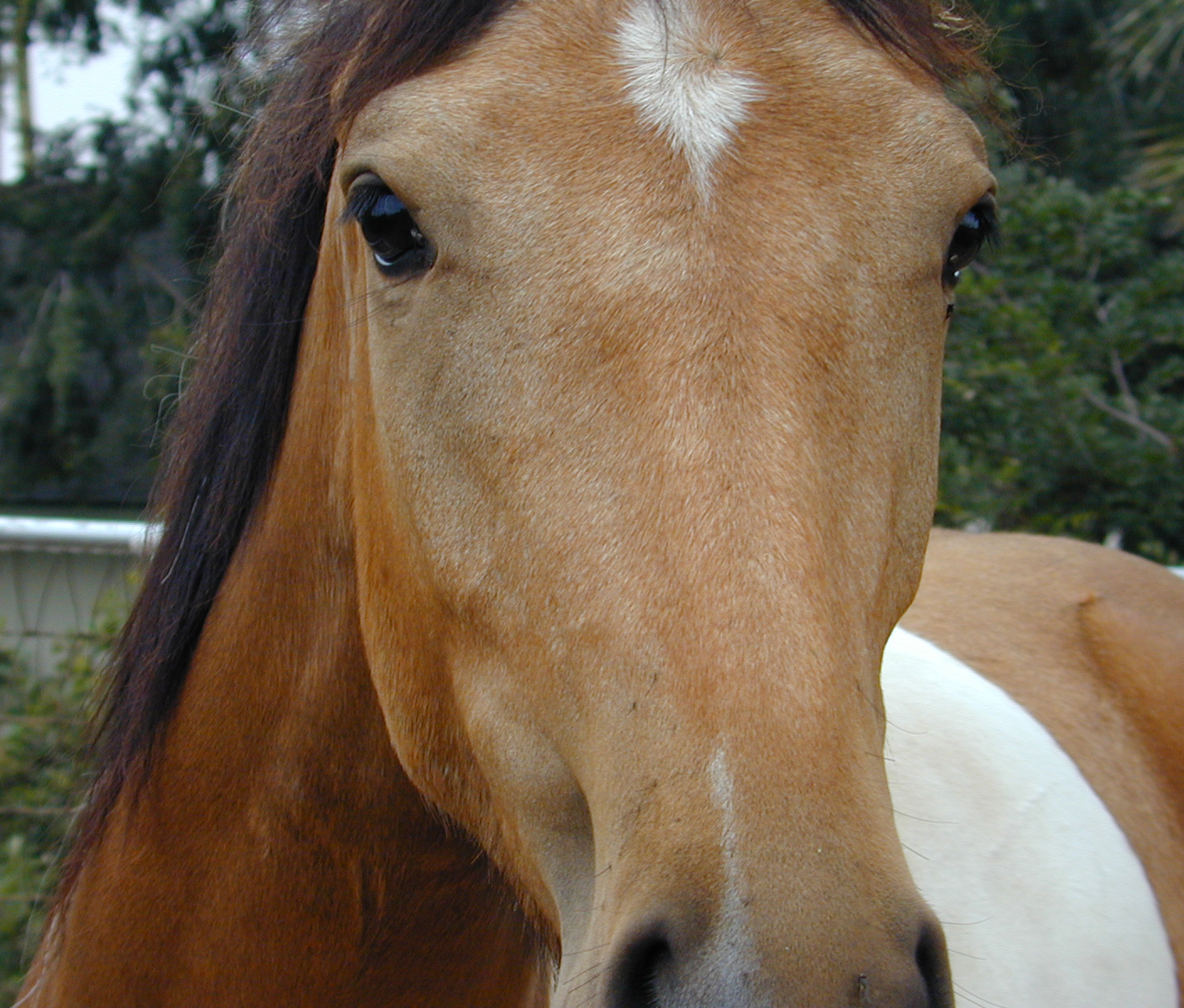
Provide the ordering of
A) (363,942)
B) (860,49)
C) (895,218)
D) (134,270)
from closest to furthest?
1. (895,218)
2. (860,49)
3. (363,942)
4. (134,270)

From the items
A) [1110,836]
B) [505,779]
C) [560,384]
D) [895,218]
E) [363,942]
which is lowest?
[1110,836]

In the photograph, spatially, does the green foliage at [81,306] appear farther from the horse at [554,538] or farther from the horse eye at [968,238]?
the horse eye at [968,238]

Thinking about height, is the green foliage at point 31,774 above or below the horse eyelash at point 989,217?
below

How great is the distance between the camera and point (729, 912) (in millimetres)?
914

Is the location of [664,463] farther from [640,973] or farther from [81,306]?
[81,306]

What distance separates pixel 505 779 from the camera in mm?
1287

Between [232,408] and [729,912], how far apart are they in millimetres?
1222

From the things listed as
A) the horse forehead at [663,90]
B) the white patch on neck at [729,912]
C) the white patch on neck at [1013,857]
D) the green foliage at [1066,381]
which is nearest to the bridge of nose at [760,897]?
the white patch on neck at [729,912]

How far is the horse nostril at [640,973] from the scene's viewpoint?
95 centimetres

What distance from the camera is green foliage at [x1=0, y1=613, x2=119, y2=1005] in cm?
349

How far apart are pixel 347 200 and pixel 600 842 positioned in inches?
34.6

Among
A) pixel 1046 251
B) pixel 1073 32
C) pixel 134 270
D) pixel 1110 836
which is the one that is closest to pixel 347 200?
pixel 1110 836

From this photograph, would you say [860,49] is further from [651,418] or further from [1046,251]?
[1046,251]

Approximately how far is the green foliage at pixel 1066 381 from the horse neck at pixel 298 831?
12.3 ft
